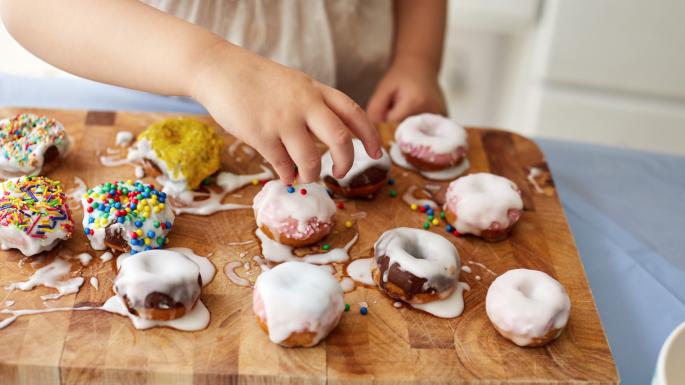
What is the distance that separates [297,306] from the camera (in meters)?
0.76

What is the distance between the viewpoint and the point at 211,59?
86 centimetres

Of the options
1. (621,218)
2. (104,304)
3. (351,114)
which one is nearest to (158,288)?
(104,304)

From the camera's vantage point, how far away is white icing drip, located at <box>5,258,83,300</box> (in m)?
0.82

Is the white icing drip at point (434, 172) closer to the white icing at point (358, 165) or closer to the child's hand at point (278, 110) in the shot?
the white icing at point (358, 165)

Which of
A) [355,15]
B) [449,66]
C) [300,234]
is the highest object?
[355,15]

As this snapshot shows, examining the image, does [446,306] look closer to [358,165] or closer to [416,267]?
[416,267]

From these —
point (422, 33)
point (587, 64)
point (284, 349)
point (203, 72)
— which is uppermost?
point (203, 72)

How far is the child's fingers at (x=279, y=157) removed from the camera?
834 mm

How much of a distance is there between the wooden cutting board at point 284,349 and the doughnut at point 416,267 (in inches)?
0.8

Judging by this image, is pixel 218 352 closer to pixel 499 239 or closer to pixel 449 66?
pixel 499 239

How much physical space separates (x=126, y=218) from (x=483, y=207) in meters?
0.42

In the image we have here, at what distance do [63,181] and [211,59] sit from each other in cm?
28

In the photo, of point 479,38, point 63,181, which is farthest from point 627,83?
point 63,181

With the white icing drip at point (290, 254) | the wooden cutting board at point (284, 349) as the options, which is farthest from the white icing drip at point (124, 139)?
the white icing drip at point (290, 254)
